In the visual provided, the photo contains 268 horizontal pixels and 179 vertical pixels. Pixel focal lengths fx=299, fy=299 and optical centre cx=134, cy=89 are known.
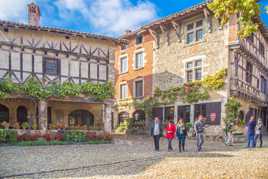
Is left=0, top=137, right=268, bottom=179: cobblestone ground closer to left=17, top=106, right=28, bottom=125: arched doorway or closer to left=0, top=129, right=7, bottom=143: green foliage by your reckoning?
left=0, top=129, right=7, bottom=143: green foliage

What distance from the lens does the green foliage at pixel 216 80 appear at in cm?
1855

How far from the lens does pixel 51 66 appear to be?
17.2 metres

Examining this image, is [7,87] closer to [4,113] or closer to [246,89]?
[4,113]

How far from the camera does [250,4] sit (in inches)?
210

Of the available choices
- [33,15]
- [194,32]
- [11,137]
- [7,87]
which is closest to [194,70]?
[194,32]

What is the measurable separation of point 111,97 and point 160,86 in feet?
19.6

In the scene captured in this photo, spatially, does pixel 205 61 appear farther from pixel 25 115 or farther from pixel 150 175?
pixel 150 175

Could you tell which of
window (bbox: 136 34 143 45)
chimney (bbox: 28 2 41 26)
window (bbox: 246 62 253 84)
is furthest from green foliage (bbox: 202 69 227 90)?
chimney (bbox: 28 2 41 26)

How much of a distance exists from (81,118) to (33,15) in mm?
7664

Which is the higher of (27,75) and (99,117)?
(27,75)

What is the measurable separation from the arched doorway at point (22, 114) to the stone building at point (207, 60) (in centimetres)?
965

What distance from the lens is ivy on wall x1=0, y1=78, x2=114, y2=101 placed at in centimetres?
1516

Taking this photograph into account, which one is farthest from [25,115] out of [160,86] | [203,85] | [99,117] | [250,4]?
[250,4]

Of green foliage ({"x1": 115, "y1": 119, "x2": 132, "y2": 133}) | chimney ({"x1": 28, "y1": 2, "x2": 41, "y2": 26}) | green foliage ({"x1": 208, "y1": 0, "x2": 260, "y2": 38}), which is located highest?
chimney ({"x1": 28, "y1": 2, "x2": 41, "y2": 26})
